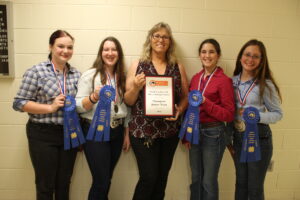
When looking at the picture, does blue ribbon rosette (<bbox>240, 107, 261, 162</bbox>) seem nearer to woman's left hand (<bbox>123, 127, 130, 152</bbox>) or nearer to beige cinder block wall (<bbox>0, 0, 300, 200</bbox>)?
beige cinder block wall (<bbox>0, 0, 300, 200</bbox>)

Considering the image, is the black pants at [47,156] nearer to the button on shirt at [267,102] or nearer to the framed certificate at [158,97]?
the framed certificate at [158,97]

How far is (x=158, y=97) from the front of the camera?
171cm

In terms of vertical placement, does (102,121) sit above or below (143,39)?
below

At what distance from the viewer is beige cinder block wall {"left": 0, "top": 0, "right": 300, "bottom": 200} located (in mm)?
1999

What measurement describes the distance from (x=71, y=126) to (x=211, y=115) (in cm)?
106

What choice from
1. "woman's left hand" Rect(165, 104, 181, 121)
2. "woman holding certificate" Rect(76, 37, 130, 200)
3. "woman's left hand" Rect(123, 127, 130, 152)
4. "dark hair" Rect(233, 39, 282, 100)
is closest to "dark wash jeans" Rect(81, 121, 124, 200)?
"woman holding certificate" Rect(76, 37, 130, 200)

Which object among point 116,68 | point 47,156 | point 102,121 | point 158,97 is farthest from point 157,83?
point 47,156

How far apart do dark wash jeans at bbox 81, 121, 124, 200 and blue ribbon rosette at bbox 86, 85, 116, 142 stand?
57 mm

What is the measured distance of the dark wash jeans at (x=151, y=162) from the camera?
1759 millimetres

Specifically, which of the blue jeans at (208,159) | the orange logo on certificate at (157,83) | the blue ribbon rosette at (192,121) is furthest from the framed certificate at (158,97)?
the blue jeans at (208,159)

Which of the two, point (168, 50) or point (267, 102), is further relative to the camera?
point (168, 50)

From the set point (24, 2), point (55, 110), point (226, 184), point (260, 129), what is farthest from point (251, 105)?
point (24, 2)

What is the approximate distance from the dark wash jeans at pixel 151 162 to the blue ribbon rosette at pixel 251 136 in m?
0.54

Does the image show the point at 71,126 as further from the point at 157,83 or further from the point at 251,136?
the point at 251,136
